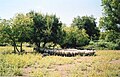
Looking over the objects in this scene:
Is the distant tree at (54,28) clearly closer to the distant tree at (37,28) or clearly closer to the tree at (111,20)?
the distant tree at (37,28)

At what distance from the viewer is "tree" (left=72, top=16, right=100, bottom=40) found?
10149cm

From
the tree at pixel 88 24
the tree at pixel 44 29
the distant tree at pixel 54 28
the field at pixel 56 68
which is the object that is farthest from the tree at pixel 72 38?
the field at pixel 56 68

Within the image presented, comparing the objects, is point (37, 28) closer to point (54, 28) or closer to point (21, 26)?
point (54, 28)

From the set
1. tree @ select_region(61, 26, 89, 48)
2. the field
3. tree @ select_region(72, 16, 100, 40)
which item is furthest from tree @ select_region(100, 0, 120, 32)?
tree @ select_region(72, 16, 100, 40)

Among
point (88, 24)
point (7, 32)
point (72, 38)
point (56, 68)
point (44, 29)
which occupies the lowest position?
point (56, 68)

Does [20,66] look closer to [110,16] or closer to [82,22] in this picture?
[110,16]

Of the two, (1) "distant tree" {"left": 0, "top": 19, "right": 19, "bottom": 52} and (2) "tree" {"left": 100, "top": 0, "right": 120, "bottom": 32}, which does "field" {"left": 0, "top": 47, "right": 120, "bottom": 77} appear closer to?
(1) "distant tree" {"left": 0, "top": 19, "right": 19, "bottom": 52}

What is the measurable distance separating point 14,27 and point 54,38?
1262 centimetres

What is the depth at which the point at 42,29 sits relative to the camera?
55.8 m

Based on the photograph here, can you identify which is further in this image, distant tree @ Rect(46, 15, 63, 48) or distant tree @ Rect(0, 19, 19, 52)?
distant tree @ Rect(46, 15, 63, 48)

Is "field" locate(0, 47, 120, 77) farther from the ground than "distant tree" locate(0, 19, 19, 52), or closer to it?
closer to it

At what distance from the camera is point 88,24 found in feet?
341

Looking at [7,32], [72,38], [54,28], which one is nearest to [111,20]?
[54,28]

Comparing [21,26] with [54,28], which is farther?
[54,28]
